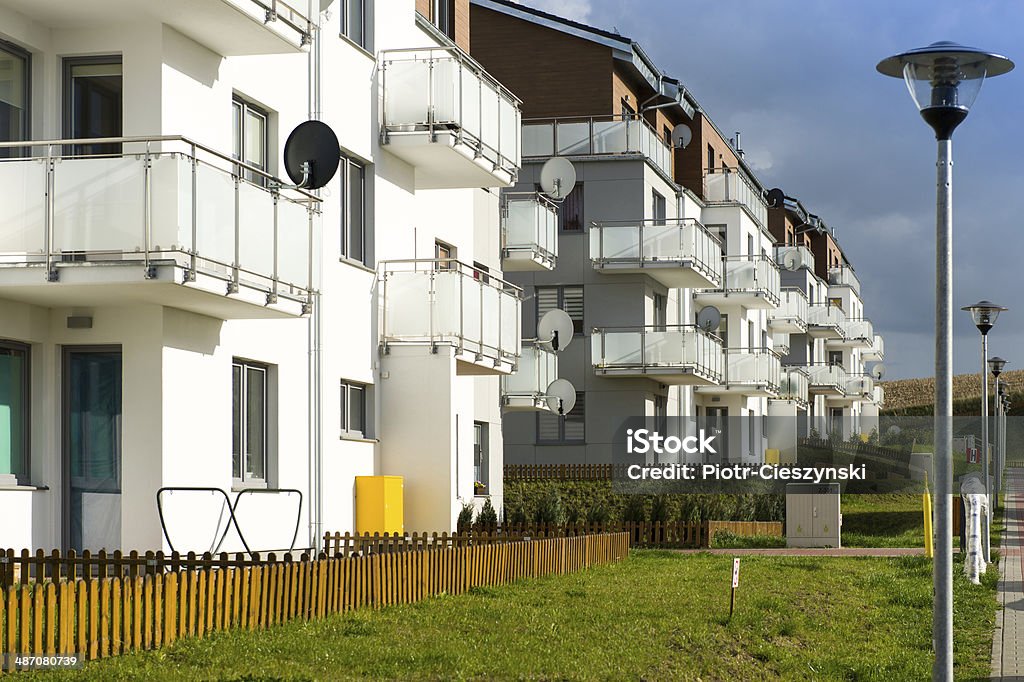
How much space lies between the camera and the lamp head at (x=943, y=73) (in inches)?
416

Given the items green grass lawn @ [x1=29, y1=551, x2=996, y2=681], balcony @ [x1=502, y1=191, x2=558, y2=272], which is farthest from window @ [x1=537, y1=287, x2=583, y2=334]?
green grass lawn @ [x1=29, y1=551, x2=996, y2=681]

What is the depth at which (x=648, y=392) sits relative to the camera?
41.3 m

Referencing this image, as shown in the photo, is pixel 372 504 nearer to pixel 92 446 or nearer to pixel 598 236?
pixel 92 446

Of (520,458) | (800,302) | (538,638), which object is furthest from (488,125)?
(800,302)

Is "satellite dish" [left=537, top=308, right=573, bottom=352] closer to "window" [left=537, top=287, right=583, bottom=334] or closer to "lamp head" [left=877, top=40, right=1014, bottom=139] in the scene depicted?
"window" [left=537, top=287, right=583, bottom=334]

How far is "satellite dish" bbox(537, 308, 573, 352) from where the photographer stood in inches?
1292

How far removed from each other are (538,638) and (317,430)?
754cm

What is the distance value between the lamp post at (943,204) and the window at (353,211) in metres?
12.2

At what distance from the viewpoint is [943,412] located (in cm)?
1034

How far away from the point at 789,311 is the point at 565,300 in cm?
2337

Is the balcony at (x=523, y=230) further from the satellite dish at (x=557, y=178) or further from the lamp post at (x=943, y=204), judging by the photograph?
the lamp post at (x=943, y=204)

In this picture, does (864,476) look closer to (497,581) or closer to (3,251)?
(497,581)

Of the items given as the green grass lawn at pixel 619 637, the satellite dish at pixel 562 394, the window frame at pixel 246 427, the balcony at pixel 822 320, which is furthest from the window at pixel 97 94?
the balcony at pixel 822 320

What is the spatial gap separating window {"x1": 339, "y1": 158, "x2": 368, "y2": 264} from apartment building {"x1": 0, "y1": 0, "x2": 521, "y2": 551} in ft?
0.15
